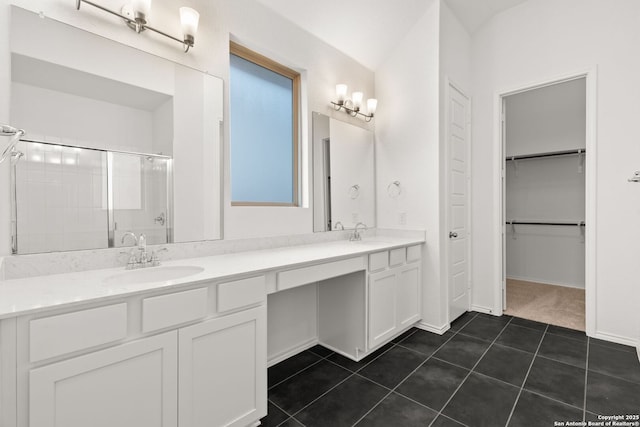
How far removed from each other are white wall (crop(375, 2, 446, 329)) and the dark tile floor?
56cm

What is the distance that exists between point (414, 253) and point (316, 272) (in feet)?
4.04

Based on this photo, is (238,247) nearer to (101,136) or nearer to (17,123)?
(101,136)

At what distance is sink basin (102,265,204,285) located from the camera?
1396 millimetres

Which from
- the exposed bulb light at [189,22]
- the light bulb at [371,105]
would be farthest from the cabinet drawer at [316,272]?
the light bulb at [371,105]

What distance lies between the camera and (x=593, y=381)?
1.94 metres

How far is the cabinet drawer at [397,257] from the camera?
2452 millimetres

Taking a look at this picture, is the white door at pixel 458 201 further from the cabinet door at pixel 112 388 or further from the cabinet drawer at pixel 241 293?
the cabinet door at pixel 112 388

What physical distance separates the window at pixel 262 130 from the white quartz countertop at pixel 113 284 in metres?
0.53

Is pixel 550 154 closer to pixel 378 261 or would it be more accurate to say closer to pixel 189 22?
pixel 378 261

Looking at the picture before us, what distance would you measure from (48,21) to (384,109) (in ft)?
8.59

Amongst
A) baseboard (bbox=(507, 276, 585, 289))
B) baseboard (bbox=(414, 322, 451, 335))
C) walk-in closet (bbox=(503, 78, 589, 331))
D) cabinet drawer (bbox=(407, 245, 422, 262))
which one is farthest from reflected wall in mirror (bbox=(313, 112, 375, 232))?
baseboard (bbox=(507, 276, 585, 289))

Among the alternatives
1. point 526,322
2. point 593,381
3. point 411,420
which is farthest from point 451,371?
point 526,322

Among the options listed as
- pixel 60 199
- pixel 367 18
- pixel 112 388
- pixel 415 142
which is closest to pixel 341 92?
pixel 367 18

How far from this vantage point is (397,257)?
252 centimetres
